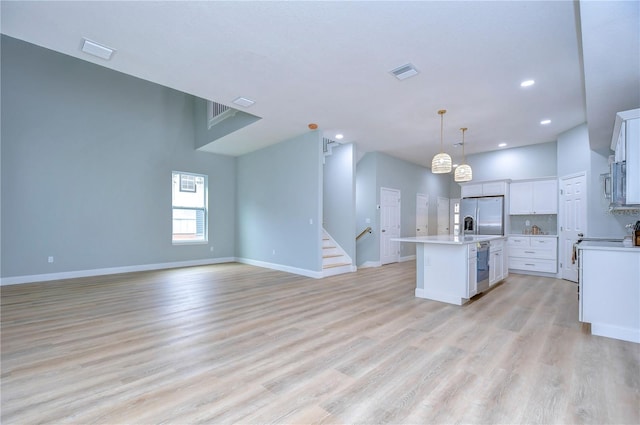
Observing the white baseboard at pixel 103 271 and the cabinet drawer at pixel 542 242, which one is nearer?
the white baseboard at pixel 103 271

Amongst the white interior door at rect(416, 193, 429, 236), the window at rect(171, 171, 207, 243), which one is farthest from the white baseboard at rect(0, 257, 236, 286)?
the white interior door at rect(416, 193, 429, 236)

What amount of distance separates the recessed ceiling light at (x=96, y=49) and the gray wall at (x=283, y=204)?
12.1 ft

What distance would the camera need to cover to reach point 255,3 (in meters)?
2.58

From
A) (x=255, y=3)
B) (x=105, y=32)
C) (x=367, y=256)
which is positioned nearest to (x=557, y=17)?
(x=255, y=3)

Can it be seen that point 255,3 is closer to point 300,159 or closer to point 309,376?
point 309,376

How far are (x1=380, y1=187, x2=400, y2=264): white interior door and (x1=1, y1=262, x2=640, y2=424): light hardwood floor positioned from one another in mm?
3542

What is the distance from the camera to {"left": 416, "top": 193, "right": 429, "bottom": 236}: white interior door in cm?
952

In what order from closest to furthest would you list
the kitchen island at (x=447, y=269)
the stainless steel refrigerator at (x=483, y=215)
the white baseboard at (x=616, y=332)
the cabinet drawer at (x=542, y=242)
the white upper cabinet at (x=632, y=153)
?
the white upper cabinet at (x=632, y=153) → the white baseboard at (x=616, y=332) → the kitchen island at (x=447, y=269) → the cabinet drawer at (x=542, y=242) → the stainless steel refrigerator at (x=483, y=215)

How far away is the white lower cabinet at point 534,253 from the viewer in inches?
250

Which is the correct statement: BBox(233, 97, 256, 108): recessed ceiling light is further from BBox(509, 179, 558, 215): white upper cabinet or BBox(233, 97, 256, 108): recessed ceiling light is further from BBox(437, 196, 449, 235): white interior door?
BBox(437, 196, 449, 235): white interior door

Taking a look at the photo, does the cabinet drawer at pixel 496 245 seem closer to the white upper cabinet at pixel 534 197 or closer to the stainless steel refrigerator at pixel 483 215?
the stainless steel refrigerator at pixel 483 215

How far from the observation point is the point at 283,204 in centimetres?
697

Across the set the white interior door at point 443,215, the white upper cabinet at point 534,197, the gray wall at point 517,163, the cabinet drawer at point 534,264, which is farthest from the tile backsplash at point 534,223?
the white interior door at point 443,215

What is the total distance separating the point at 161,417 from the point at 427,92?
463 centimetres
